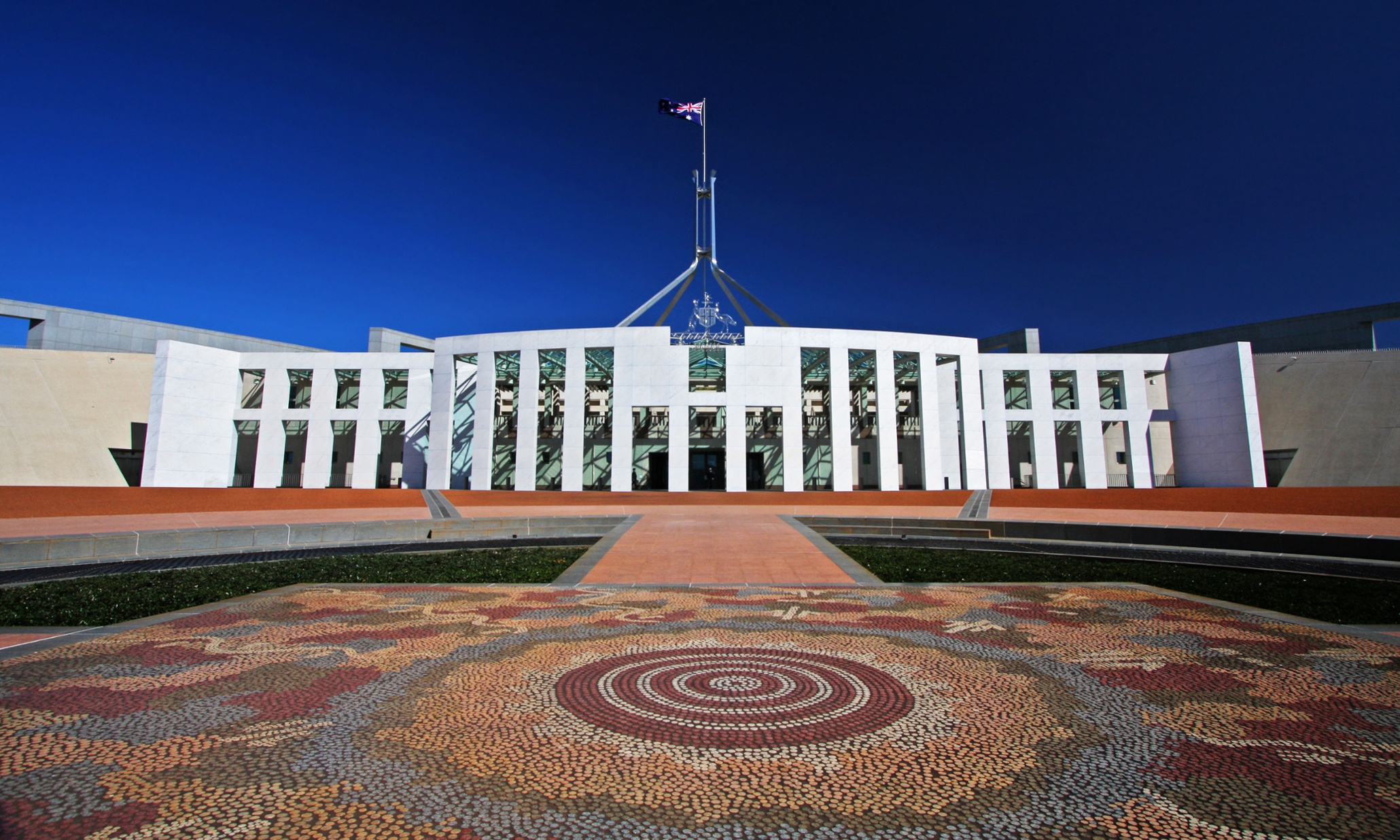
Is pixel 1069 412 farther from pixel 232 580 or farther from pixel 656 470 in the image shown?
pixel 232 580

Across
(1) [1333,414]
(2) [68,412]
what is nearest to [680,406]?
(2) [68,412]

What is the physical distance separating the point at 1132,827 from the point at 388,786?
3257 mm

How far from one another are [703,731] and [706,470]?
38850mm

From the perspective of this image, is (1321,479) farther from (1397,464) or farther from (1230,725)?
(1230,725)

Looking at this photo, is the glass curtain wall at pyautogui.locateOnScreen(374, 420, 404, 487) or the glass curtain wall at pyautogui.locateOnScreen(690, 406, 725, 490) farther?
the glass curtain wall at pyautogui.locateOnScreen(374, 420, 404, 487)

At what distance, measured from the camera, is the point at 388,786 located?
9.93 feet

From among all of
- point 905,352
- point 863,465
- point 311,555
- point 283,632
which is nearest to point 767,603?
point 283,632

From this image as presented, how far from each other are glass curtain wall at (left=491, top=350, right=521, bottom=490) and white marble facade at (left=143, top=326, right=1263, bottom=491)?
1.22 metres

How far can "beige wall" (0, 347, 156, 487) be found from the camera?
33.1 meters

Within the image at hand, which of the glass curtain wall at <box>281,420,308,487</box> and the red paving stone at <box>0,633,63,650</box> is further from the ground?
the glass curtain wall at <box>281,420,308,487</box>

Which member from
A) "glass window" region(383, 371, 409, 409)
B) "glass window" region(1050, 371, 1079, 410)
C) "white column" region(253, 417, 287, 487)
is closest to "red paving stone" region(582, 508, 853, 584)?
"glass window" region(383, 371, 409, 409)

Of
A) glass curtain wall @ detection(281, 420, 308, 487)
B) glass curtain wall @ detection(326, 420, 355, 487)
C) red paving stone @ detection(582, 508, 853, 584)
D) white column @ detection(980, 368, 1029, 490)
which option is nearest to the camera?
red paving stone @ detection(582, 508, 853, 584)

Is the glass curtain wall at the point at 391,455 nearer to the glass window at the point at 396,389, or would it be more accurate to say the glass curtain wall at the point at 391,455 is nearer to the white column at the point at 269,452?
the glass window at the point at 396,389

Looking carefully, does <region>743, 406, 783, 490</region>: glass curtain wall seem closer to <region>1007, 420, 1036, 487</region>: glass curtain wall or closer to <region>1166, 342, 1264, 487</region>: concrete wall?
<region>1007, 420, 1036, 487</region>: glass curtain wall
